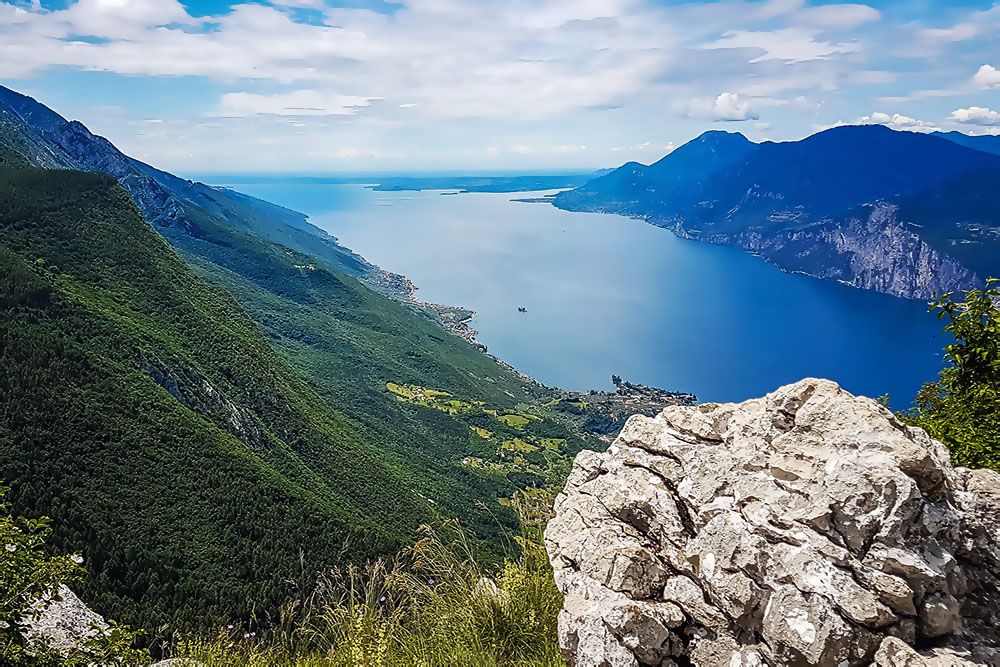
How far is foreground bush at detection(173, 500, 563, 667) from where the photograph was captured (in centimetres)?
430

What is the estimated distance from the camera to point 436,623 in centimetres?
469

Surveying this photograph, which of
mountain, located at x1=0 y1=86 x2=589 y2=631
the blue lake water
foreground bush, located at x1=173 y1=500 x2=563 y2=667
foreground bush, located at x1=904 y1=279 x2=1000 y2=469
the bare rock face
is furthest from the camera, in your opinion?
the blue lake water

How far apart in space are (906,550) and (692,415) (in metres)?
2.33

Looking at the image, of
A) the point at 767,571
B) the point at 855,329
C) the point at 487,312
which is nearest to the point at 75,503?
the point at 767,571

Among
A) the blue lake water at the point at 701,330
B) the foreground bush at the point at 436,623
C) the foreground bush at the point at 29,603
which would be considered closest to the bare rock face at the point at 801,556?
the foreground bush at the point at 436,623

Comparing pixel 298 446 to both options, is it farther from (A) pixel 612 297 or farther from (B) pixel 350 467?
(A) pixel 612 297

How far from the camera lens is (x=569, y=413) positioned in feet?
340

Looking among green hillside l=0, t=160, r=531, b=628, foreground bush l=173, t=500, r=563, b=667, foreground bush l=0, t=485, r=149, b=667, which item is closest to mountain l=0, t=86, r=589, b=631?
green hillside l=0, t=160, r=531, b=628

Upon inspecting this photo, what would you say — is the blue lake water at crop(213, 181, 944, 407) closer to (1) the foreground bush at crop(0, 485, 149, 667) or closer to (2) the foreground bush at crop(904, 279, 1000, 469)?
(2) the foreground bush at crop(904, 279, 1000, 469)

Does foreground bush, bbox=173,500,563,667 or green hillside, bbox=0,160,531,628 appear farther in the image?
green hillside, bbox=0,160,531,628

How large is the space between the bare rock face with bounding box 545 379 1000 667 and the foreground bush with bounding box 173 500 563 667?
37cm

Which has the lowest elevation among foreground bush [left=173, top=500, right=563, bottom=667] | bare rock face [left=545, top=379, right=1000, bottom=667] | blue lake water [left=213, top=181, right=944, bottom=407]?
blue lake water [left=213, top=181, right=944, bottom=407]

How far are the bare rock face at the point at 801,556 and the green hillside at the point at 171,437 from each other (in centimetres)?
1088

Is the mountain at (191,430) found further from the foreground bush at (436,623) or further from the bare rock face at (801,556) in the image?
the bare rock face at (801,556)
